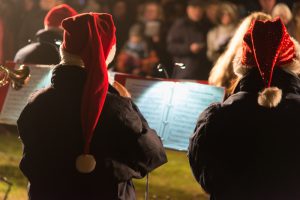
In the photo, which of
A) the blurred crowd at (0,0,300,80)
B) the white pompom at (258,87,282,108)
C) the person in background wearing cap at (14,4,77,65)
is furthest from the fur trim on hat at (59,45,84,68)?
the blurred crowd at (0,0,300,80)

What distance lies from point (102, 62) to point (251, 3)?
16.0 feet

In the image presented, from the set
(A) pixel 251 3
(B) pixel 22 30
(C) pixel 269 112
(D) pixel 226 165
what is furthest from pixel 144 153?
(B) pixel 22 30

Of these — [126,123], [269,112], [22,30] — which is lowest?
[22,30]

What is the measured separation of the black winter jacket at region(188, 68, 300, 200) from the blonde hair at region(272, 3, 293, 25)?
141 inches

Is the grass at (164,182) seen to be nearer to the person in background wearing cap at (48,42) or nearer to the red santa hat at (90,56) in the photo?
the person in background wearing cap at (48,42)

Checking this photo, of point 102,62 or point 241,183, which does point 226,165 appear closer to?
point 241,183

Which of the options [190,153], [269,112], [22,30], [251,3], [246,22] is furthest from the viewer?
[22,30]

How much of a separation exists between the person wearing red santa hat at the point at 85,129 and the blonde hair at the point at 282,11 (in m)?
3.68

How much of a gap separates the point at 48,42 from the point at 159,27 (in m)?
3.04

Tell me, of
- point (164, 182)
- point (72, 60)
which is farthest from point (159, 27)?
point (72, 60)

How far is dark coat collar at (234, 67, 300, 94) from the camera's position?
2.52m

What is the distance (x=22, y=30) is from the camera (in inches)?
297

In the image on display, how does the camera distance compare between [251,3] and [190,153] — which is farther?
[251,3]

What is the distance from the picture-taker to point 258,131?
97.4 inches
